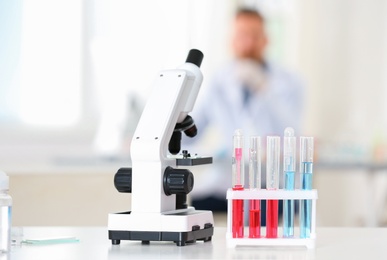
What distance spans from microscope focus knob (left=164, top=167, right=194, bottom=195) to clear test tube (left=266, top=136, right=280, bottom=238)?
141mm

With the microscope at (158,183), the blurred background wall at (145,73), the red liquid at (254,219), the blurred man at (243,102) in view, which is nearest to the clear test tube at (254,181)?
the red liquid at (254,219)

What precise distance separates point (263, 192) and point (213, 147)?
3.80m

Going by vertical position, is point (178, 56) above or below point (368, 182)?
above

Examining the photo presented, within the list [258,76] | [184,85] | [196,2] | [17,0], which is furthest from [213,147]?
[184,85]

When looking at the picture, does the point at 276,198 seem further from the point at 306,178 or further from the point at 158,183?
the point at 158,183

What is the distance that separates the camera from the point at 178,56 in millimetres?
5238

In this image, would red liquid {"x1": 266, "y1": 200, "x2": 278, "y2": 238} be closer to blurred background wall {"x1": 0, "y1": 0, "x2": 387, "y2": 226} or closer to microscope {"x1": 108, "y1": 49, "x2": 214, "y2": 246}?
microscope {"x1": 108, "y1": 49, "x2": 214, "y2": 246}

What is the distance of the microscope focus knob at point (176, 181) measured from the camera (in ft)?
4.98

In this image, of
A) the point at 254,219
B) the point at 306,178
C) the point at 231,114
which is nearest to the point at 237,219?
the point at 254,219

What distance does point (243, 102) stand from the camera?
201 inches

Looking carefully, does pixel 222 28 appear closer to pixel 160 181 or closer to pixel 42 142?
pixel 42 142

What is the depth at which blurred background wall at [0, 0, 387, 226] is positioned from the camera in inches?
195

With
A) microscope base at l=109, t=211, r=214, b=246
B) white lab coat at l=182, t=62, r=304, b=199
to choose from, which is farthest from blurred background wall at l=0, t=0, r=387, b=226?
microscope base at l=109, t=211, r=214, b=246

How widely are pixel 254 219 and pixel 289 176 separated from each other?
96 millimetres
